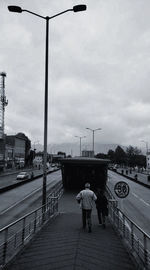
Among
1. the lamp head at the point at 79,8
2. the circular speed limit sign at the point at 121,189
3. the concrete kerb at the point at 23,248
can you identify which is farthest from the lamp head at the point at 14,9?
the concrete kerb at the point at 23,248

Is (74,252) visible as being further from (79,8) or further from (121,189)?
(79,8)

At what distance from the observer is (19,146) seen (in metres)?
122

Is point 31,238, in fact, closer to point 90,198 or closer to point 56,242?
point 56,242

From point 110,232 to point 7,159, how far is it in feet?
310

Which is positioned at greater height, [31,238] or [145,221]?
[31,238]

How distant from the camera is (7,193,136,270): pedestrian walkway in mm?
5945

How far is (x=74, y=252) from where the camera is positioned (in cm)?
661

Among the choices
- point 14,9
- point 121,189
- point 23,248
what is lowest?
point 23,248

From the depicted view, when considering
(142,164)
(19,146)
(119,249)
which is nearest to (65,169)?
(119,249)

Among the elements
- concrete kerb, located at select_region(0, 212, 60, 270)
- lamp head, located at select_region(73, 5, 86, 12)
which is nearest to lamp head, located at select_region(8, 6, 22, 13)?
lamp head, located at select_region(73, 5, 86, 12)

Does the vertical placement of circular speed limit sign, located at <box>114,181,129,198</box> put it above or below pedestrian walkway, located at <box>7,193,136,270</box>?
above

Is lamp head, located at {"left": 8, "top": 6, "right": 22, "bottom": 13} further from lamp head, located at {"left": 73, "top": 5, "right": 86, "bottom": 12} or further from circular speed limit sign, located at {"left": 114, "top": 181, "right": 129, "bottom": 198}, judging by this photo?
Result: circular speed limit sign, located at {"left": 114, "top": 181, "right": 129, "bottom": 198}

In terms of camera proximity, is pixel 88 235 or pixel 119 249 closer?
pixel 119 249

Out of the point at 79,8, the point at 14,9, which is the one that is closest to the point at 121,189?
the point at 79,8
